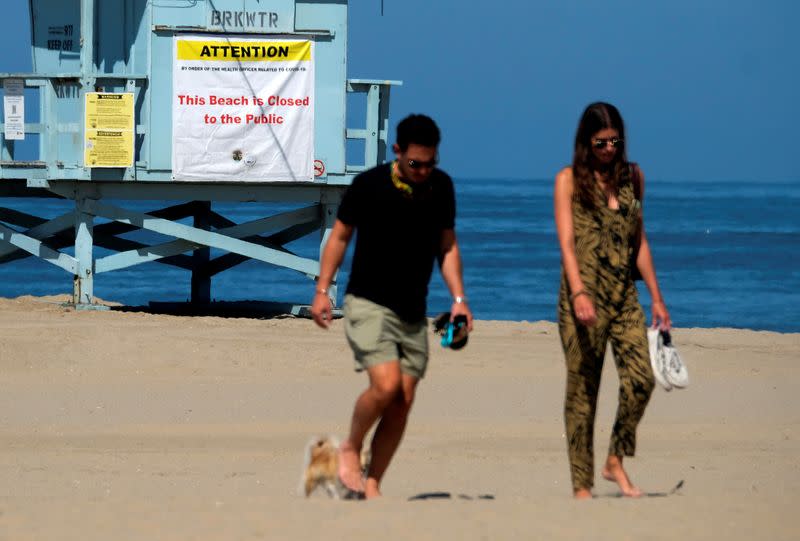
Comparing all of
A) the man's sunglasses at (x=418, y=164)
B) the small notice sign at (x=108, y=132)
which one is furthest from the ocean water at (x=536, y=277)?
the man's sunglasses at (x=418, y=164)

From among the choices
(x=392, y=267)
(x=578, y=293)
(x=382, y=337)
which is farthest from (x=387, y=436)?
(x=578, y=293)

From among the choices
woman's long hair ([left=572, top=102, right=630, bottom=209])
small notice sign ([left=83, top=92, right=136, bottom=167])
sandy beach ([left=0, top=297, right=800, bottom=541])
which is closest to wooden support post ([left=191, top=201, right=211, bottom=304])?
sandy beach ([left=0, top=297, right=800, bottom=541])

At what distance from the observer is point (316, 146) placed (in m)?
14.2

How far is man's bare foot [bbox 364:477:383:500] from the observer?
636 centimetres

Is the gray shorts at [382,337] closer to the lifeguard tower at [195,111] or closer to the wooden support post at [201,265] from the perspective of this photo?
the lifeguard tower at [195,111]

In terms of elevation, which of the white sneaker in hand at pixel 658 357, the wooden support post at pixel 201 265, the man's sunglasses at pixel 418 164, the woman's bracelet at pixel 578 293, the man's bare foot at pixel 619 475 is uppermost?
the man's sunglasses at pixel 418 164

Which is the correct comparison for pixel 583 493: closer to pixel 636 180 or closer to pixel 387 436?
pixel 387 436

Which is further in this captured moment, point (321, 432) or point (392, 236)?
point (321, 432)

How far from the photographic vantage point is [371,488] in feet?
20.9

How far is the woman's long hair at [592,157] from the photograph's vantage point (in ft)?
20.8

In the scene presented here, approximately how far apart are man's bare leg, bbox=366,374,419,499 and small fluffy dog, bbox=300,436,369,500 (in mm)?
156

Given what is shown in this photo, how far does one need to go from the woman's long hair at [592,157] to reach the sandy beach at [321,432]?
1.31m

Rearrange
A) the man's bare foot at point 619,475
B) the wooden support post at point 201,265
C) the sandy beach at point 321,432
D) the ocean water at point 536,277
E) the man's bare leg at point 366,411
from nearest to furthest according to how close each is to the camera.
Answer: the sandy beach at point 321,432 → the man's bare leg at point 366,411 → the man's bare foot at point 619,475 → the wooden support post at point 201,265 → the ocean water at point 536,277

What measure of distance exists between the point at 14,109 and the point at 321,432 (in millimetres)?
6355
